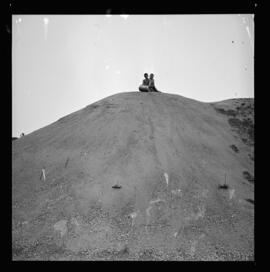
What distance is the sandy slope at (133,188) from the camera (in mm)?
9258

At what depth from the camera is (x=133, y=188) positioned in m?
11.6

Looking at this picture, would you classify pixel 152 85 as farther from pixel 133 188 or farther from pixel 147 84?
pixel 133 188

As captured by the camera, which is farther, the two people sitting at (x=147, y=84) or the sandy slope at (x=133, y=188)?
the two people sitting at (x=147, y=84)

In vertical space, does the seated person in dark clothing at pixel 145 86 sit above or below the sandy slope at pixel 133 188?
above

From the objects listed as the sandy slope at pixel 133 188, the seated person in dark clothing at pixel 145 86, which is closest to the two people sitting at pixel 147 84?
the seated person in dark clothing at pixel 145 86

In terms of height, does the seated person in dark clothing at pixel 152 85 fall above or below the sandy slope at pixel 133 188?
above

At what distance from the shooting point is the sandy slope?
9258mm

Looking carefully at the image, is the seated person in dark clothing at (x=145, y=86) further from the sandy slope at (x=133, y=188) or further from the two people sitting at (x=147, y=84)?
the sandy slope at (x=133, y=188)

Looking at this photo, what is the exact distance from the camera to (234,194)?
1214 centimetres

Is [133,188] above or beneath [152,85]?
beneath

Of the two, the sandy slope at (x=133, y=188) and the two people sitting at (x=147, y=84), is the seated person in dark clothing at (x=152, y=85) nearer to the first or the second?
the two people sitting at (x=147, y=84)

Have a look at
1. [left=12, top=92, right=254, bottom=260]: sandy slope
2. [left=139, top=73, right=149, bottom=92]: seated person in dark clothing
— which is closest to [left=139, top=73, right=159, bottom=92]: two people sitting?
[left=139, top=73, right=149, bottom=92]: seated person in dark clothing

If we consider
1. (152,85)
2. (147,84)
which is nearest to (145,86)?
(147,84)

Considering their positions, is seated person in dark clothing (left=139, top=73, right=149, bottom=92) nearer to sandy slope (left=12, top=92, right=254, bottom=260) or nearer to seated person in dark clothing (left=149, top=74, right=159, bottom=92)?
seated person in dark clothing (left=149, top=74, right=159, bottom=92)
